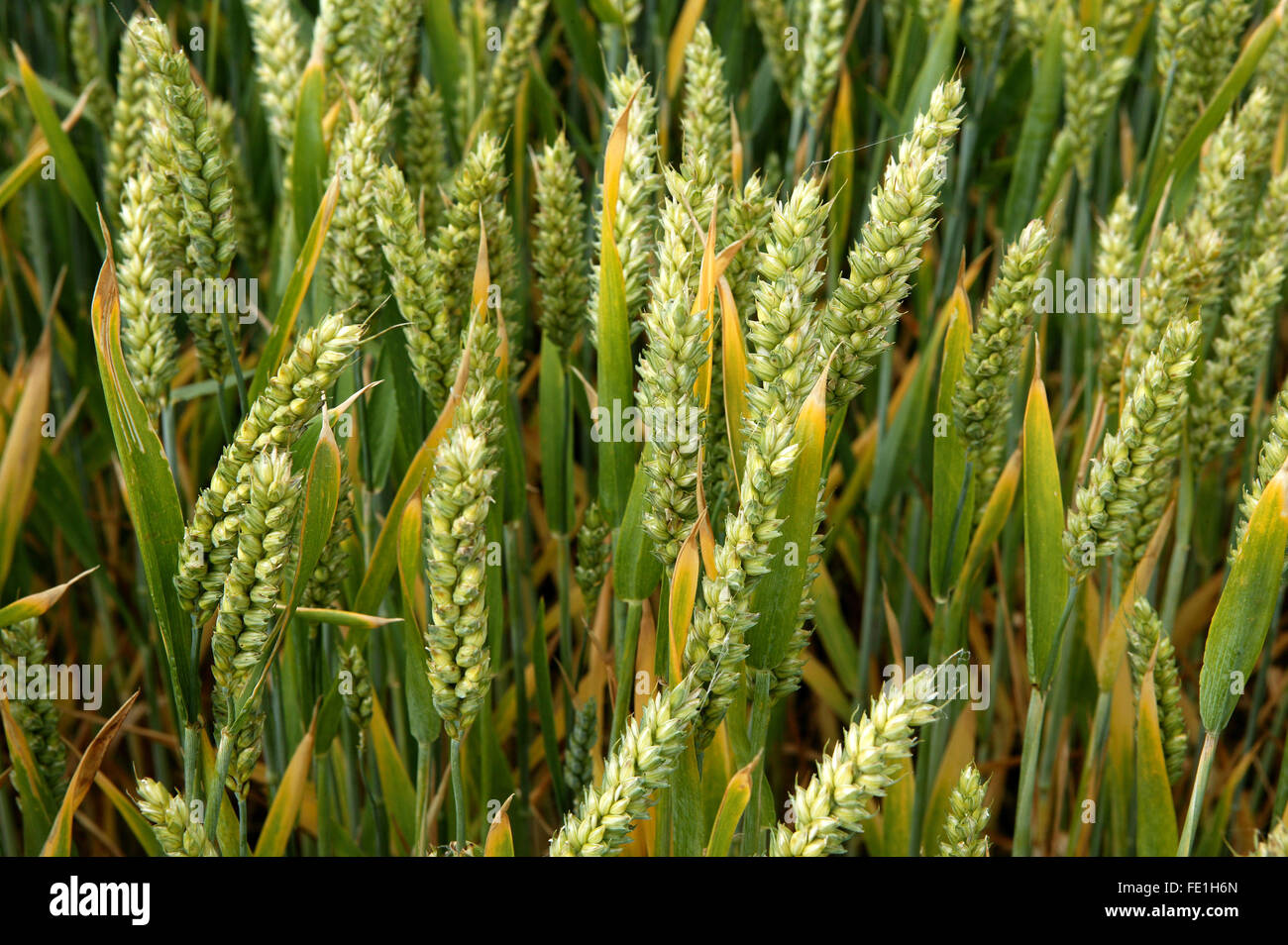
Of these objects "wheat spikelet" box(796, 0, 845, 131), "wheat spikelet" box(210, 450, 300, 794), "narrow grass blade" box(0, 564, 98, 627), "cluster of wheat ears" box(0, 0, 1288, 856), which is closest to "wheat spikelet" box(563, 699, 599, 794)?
"cluster of wheat ears" box(0, 0, 1288, 856)

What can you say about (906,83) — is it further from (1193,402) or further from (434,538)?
(434,538)

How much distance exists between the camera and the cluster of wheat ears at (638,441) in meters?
0.72

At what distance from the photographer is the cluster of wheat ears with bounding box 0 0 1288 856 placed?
72 centimetres

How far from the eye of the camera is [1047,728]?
1.26 meters

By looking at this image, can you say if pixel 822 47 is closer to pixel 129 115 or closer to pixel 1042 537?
pixel 1042 537

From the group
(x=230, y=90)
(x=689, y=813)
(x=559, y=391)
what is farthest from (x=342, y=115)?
(x=689, y=813)

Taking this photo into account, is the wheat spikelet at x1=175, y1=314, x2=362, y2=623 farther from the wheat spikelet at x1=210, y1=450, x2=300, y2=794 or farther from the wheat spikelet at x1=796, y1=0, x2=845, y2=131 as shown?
the wheat spikelet at x1=796, y1=0, x2=845, y2=131

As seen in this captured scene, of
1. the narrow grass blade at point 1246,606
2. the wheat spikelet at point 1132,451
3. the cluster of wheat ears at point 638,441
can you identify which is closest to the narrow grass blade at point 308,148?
the cluster of wheat ears at point 638,441

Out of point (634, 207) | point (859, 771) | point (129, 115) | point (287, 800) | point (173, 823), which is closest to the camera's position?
point (859, 771)

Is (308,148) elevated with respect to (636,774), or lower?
elevated

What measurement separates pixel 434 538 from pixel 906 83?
1.11 metres

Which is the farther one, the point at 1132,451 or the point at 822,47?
the point at 822,47

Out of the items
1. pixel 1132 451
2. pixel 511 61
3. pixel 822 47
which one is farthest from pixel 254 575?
pixel 822 47

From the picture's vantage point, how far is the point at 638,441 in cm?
95
